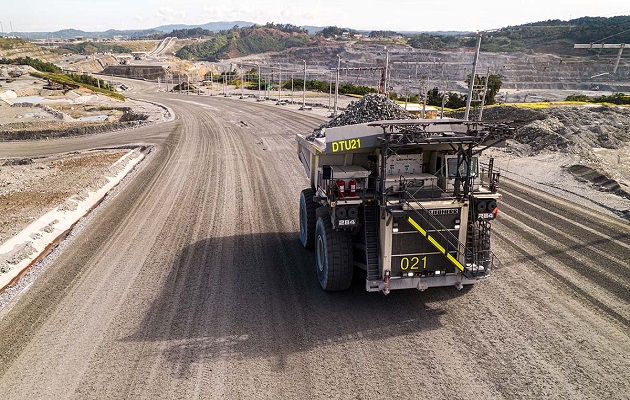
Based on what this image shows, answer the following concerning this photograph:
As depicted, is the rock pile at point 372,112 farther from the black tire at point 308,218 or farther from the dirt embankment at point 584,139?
the dirt embankment at point 584,139

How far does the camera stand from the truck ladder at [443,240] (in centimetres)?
711

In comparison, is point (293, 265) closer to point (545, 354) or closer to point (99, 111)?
point (545, 354)

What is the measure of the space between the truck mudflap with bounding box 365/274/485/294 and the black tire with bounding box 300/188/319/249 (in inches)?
109

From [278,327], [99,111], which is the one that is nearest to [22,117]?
[99,111]

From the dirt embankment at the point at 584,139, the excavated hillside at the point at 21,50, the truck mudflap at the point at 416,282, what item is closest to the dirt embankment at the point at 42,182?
the truck mudflap at the point at 416,282

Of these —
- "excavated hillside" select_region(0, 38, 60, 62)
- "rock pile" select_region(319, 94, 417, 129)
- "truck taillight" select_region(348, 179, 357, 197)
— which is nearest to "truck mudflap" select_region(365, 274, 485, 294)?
"truck taillight" select_region(348, 179, 357, 197)

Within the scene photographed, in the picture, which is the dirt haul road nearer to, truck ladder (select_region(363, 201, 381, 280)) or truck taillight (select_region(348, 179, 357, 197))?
truck ladder (select_region(363, 201, 381, 280))

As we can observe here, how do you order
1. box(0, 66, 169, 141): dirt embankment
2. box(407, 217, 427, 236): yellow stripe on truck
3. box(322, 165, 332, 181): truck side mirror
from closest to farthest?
box(407, 217, 427, 236): yellow stripe on truck
box(322, 165, 332, 181): truck side mirror
box(0, 66, 169, 141): dirt embankment

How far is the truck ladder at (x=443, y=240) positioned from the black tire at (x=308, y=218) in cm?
312

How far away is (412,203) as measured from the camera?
716 cm

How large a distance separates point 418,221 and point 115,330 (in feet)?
18.1

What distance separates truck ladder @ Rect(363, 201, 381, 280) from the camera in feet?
24.3

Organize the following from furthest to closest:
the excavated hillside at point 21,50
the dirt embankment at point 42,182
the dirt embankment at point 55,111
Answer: the excavated hillside at point 21,50
the dirt embankment at point 55,111
the dirt embankment at point 42,182

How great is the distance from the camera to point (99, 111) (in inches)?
1582
